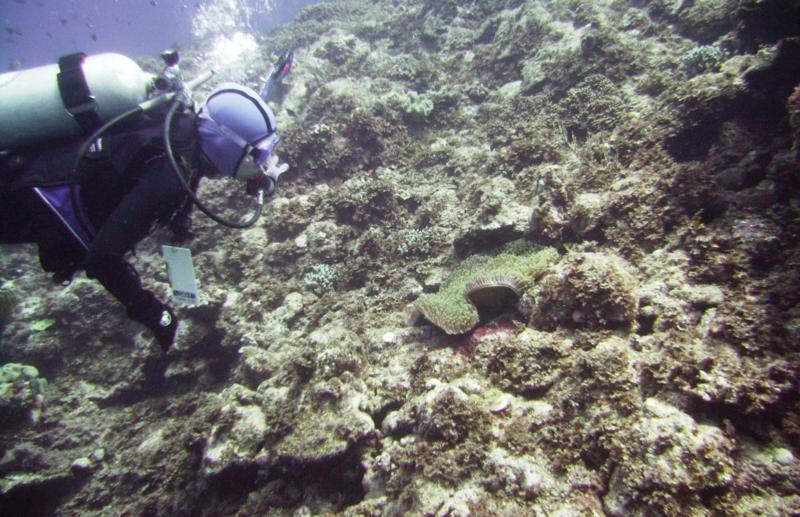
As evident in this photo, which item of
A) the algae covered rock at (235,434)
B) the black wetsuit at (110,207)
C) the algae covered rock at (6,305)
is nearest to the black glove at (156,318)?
the black wetsuit at (110,207)

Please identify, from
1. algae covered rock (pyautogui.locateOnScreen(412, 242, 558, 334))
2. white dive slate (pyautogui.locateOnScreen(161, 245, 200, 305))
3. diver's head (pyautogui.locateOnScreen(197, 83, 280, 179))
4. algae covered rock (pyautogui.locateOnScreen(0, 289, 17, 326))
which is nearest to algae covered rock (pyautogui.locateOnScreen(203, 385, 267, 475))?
white dive slate (pyautogui.locateOnScreen(161, 245, 200, 305))

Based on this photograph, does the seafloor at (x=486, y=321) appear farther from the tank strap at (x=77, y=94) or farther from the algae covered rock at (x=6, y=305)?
the tank strap at (x=77, y=94)

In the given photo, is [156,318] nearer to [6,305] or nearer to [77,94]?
[77,94]

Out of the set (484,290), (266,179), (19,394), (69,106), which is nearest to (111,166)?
(69,106)

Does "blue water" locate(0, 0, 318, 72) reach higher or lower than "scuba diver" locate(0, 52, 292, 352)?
higher

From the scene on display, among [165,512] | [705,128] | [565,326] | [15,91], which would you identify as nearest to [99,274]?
[15,91]

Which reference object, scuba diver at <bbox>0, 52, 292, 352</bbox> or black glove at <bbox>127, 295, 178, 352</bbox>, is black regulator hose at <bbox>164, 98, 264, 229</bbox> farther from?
black glove at <bbox>127, 295, 178, 352</bbox>

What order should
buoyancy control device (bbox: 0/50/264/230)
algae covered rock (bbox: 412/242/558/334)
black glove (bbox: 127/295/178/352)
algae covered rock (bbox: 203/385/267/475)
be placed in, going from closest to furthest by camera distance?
buoyancy control device (bbox: 0/50/264/230), black glove (bbox: 127/295/178/352), algae covered rock (bbox: 203/385/267/475), algae covered rock (bbox: 412/242/558/334)

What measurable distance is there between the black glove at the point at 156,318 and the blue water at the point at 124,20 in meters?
37.0

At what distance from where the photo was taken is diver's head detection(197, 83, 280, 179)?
→ 317 cm

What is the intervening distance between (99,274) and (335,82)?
36.5 feet

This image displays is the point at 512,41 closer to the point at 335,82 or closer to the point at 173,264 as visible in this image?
the point at 335,82

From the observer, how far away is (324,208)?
24.4 ft

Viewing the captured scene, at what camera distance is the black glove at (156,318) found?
305 centimetres
